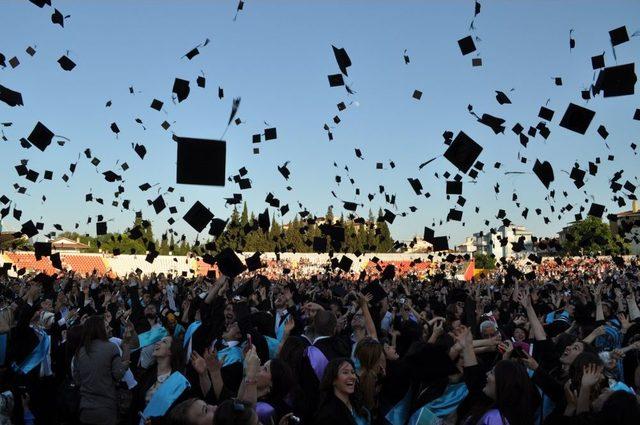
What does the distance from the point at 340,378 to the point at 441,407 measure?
80cm

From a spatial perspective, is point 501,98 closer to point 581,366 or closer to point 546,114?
point 546,114

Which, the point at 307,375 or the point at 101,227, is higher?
the point at 101,227

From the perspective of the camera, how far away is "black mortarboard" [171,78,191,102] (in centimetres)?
1045

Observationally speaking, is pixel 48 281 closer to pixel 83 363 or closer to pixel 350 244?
pixel 83 363

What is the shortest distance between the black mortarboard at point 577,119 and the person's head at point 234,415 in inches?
305

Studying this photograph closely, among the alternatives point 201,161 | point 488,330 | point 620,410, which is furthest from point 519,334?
point 201,161

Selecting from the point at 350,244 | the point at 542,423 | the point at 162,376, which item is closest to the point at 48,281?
the point at 162,376

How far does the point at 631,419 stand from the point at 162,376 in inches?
115

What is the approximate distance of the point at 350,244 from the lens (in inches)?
2232

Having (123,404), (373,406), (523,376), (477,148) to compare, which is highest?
(477,148)

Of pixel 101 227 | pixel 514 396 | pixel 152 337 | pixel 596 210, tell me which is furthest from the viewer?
pixel 101 227

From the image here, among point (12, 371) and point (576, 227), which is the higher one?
point (576, 227)

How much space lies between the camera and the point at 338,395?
10.8 ft

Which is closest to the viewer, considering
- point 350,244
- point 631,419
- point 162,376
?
point 631,419
